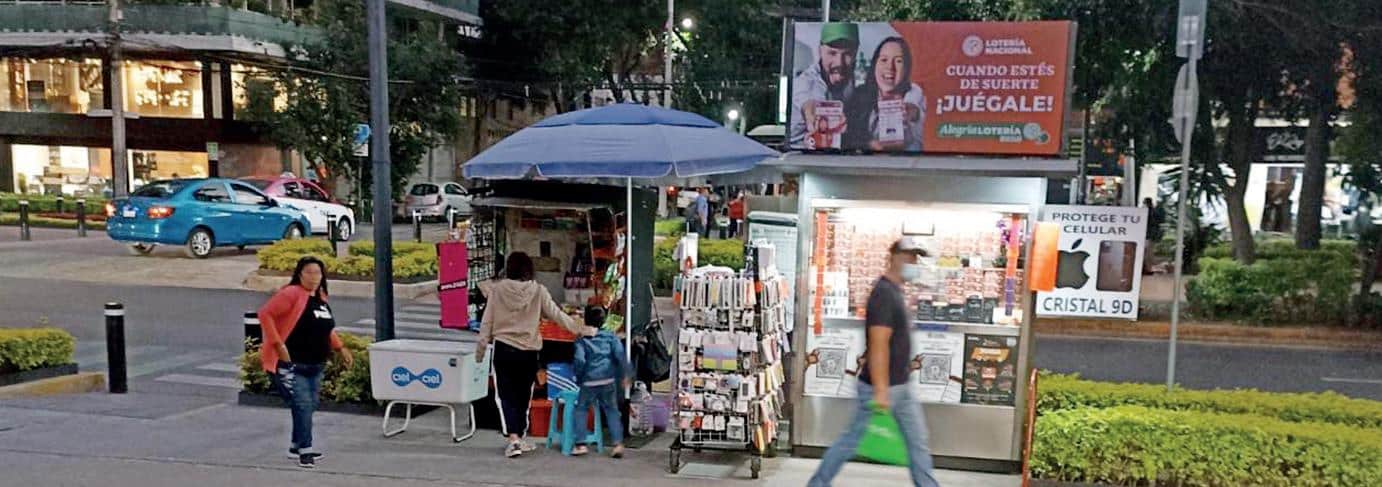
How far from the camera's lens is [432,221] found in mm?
32656

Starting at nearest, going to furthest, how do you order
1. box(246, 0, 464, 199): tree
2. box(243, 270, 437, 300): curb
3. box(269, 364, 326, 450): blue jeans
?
box(269, 364, 326, 450): blue jeans, box(243, 270, 437, 300): curb, box(246, 0, 464, 199): tree

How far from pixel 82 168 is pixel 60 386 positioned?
3213 centimetres

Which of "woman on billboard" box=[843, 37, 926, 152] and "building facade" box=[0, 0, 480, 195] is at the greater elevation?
"building facade" box=[0, 0, 480, 195]

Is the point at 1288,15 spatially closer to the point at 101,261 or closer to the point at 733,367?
the point at 733,367

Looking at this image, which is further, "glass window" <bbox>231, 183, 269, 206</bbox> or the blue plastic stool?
"glass window" <bbox>231, 183, 269, 206</bbox>

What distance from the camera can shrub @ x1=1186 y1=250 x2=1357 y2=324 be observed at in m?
13.1

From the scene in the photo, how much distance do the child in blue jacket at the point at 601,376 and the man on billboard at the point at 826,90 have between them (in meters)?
1.96

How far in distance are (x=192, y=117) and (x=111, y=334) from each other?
2836 centimetres

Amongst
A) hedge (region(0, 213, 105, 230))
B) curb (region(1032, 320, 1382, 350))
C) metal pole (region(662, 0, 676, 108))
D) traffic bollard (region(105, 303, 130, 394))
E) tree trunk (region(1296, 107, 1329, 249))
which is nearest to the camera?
traffic bollard (region(105, 303, 130, 394))

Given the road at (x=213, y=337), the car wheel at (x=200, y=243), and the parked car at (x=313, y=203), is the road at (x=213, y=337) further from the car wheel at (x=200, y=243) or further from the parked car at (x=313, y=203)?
the parked car at (x=313, y=203)

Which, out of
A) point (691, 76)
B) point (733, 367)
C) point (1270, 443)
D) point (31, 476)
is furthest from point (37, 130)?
point (1270, 443)

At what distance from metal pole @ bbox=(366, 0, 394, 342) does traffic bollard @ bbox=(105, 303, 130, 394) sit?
2779 mm

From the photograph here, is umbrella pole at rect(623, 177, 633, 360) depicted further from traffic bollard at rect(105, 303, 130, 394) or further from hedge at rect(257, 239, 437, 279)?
hedge at rect(257, 239, 437, 279)

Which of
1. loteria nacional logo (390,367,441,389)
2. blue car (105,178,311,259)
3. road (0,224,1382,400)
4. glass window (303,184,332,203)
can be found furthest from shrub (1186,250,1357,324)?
glass window (303,184,332,203)
